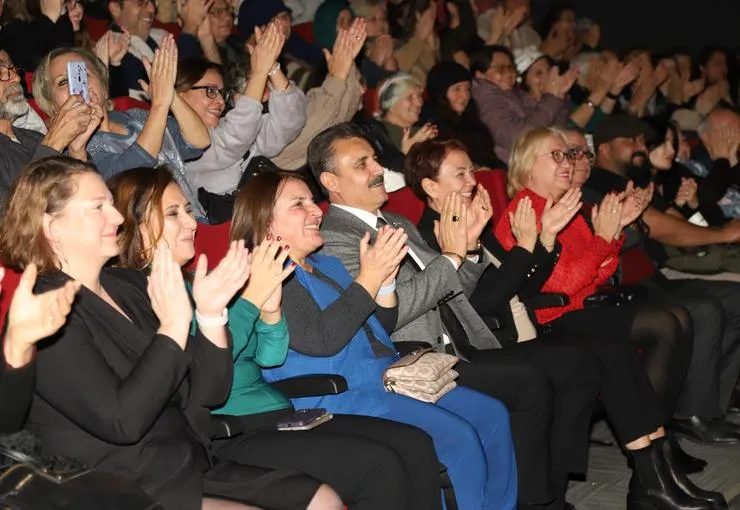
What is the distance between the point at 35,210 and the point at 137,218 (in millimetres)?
462

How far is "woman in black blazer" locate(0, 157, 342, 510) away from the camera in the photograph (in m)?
2.51

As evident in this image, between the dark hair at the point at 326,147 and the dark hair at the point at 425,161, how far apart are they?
421 mm

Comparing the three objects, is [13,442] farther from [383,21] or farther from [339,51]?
[383,21]

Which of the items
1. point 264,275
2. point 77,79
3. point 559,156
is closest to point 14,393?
point 264,275

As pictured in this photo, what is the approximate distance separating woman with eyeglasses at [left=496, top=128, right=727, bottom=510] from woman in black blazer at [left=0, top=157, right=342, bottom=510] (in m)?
1.65

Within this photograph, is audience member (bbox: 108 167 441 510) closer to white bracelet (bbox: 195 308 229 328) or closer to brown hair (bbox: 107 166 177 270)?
brown hair (bbox: 107 166 177 270)

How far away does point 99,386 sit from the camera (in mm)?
2498

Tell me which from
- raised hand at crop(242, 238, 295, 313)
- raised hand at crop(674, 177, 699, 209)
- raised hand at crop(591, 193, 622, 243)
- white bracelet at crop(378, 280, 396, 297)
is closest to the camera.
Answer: raised hand at crop(242, 238, 295, 313)

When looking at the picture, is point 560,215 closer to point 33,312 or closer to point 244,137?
point 244,137

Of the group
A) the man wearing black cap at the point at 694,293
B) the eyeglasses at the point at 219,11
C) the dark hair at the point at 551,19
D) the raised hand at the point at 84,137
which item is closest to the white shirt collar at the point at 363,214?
the raised hand at the point at 84,137

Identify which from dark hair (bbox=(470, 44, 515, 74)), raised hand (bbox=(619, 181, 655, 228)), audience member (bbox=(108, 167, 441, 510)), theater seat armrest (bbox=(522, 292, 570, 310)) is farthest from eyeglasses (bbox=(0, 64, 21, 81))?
dark hair (bbox=(470, 44, 515, 74))

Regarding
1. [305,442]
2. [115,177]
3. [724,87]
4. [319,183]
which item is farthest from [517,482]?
[724,87]

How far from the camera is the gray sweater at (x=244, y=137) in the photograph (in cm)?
453

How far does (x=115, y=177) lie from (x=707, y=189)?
4075 mm
